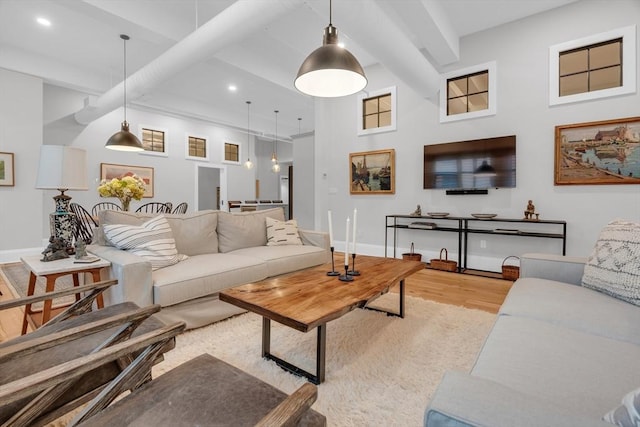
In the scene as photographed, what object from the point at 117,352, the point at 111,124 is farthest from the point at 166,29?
the point at 117,352

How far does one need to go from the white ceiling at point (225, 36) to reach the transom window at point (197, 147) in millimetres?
2211

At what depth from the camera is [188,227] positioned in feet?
9.50

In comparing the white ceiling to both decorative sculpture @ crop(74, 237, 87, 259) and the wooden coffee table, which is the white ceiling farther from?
decorative sculpture @ crop(74, 237, 87, 259)

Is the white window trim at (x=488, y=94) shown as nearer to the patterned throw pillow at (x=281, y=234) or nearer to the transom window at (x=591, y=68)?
the transom window at (x=591, y=68)

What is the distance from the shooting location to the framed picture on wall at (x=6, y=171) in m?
4.85

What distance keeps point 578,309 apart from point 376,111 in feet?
14.6

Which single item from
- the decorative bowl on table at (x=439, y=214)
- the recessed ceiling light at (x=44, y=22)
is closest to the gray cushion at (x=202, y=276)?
the decorative bowl on table at (x=439, y=214)

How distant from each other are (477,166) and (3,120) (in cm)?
732

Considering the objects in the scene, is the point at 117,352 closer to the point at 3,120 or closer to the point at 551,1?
the point at 551,1

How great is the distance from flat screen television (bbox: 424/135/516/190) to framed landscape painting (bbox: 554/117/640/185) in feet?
1.67

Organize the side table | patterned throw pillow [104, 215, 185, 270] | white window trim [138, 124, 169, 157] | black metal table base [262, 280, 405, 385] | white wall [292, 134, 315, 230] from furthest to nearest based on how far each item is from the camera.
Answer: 1. white wall [292, 134, 315, 230]
2. white window trim [138, 124, 169, 157]
3. patterned throw pillow [104, 215, 185, 270]
4. the side table
5. black metal table base [262, 280, 405, 385]

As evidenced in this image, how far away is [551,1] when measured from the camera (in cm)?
360

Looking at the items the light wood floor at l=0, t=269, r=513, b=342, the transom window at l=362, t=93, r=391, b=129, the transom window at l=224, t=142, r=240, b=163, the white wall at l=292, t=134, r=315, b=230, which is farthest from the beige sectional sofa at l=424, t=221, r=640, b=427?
the transom window at l=224, t=142, r=240, b=163

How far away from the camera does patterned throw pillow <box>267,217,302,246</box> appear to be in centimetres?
341
